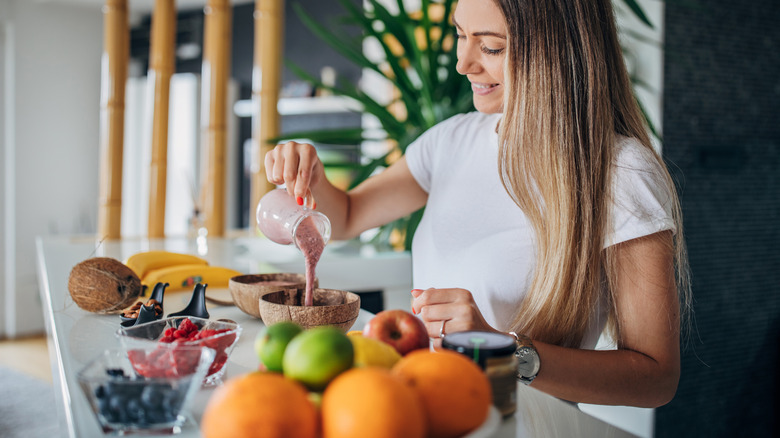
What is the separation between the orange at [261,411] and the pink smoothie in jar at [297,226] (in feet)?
1.83

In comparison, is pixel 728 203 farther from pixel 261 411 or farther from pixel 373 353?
pixel 261 411

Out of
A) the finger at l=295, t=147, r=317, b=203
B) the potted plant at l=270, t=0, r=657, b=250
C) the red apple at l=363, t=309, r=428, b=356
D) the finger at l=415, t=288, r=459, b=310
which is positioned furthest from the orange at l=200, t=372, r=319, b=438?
the potted plant at l=270, t=0, r=657, b=250

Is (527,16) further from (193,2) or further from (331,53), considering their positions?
(193,2)

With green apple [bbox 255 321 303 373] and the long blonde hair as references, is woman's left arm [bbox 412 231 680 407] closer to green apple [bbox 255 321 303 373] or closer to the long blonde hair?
the long blonde hair

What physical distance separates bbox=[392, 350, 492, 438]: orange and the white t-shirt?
58cm

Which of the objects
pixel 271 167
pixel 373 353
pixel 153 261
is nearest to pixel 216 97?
pixel 153 261

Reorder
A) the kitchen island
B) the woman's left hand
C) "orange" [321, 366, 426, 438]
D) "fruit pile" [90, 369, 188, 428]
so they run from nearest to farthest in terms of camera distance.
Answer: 1. "orange" [321, 366, 426, 438]
2. "fruit pile" [90, 369, 188, 428]
3. the kitchen island
4. the woman's left hand

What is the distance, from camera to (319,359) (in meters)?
0.55

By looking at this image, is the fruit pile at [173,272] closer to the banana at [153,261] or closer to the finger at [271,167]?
the banana at [153,261]

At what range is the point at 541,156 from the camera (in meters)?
1.11

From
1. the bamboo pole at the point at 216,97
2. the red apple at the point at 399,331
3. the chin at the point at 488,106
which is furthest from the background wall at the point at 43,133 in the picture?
the red apple at the point at 399,331

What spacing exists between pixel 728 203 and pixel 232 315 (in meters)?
2.84

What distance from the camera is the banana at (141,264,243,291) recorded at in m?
1.46

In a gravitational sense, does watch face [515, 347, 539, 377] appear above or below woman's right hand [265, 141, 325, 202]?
below
